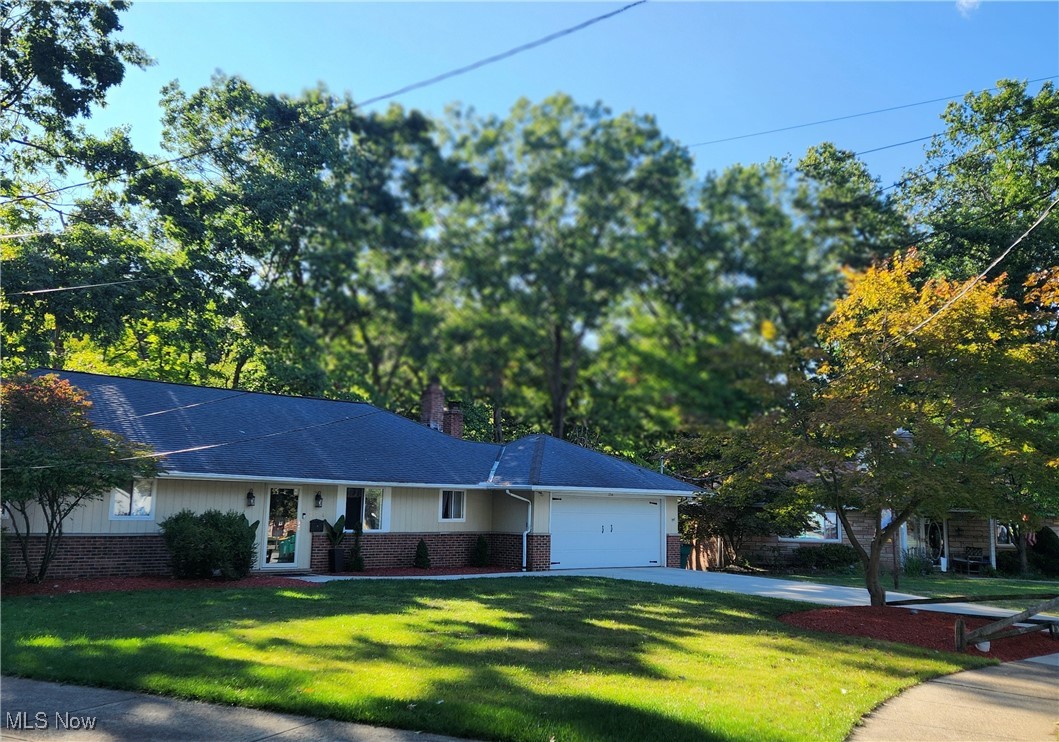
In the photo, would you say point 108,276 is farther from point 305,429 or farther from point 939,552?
point 939,552

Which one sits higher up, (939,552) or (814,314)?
(814,314)

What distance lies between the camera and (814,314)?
2.37 metres

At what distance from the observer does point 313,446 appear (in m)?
20.9

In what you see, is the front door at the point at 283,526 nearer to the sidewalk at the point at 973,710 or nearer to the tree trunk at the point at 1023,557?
the sidewalk at the point at 973,710

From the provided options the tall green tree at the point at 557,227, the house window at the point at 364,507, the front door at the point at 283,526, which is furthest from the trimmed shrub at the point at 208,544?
the tall green tree at the point at 557,227

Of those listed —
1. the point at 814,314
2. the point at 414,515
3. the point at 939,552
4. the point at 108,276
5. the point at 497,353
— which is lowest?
the point at 939,552

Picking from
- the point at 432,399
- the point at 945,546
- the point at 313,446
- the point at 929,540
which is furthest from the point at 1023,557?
the point at 432,399

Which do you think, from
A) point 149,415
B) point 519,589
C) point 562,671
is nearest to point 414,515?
point 519,589

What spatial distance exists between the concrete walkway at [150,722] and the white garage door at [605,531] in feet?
53.3

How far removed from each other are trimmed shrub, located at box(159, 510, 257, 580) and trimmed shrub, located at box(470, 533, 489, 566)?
24.1 ft

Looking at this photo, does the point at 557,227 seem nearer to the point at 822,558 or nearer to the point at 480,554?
the point at 480,554

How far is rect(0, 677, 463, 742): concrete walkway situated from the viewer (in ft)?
19.5

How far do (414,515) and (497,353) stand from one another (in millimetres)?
20455

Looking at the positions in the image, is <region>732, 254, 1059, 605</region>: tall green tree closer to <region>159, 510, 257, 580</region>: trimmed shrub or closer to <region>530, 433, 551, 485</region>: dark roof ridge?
<region>530, 433, 551, 485</region>: dark roof ridge
